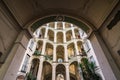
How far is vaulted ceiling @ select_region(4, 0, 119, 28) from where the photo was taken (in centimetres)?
299

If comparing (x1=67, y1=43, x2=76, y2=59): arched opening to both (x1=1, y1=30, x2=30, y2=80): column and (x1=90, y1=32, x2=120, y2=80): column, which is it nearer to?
(x1=90, y1=32, x2=120, y2=80): column

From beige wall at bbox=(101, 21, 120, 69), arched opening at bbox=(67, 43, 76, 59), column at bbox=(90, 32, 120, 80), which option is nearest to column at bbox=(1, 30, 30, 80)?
column at bbox=(90, 32, 120, 80)

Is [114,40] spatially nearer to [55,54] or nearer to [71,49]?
[55,54]

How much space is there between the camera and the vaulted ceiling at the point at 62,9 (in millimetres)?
2994

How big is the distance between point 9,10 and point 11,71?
6.65ft

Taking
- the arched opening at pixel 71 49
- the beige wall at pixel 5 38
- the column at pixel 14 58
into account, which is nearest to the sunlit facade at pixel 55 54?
the arched opening at pixel 71 49

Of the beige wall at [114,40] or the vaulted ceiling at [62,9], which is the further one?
the vaulted ceiling at [62,9]

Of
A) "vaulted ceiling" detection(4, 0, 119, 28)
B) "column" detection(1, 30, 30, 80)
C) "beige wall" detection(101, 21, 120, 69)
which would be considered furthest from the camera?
"vaulted ceiling" detection(4, 0, 119, 28)

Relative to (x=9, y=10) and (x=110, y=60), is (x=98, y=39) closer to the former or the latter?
(x=110, y=60)

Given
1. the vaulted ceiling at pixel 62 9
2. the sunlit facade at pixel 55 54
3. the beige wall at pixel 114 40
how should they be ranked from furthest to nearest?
A: 1. the sunlit facade at pixel 55 54
2. the vaulted ceiling at pixel 62 9
3. the beige wall at pixel 114 40

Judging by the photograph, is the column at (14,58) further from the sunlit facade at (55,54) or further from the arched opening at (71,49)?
the arched opening at (71,49)

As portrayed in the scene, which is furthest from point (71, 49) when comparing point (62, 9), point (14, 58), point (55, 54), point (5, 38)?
point (5, 38)

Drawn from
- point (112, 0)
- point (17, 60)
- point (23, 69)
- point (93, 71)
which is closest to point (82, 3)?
point (112, 0)

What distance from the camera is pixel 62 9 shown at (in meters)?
3.90
